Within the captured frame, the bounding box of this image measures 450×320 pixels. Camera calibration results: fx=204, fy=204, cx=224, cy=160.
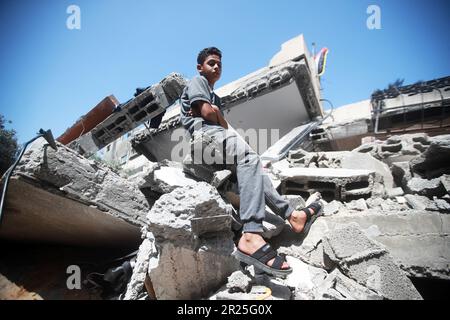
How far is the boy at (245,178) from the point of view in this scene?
167cm

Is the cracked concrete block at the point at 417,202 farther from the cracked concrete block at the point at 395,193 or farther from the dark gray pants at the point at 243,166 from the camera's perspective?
the dark gray pants at the point at 243,166

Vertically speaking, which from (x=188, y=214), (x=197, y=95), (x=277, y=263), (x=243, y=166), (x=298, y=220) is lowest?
(x=277, y=263)

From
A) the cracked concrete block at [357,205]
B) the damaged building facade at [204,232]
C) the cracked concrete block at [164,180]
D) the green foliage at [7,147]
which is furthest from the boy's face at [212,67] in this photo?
the green foliage at [7,147]

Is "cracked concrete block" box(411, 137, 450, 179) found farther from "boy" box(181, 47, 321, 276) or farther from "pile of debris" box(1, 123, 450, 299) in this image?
"boy" box(181, 47, 321, 276)

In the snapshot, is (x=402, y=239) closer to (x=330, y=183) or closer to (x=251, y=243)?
(x=330, y=183)

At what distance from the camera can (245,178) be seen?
2086 mm

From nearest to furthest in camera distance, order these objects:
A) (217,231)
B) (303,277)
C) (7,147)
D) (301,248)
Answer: (303,277)
(217,231)
(301,248)
(7,147)

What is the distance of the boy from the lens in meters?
1.67

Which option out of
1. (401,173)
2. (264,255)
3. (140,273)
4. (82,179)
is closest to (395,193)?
(401,173)

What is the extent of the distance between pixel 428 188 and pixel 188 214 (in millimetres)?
3004

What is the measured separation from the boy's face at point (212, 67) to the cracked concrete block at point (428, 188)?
3.01 m

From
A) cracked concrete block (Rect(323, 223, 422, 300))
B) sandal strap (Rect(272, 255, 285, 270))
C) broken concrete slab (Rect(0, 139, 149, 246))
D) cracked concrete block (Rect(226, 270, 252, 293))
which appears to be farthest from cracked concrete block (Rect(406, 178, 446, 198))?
broken concrete slab (Rect(0, 139, 149, 246))
